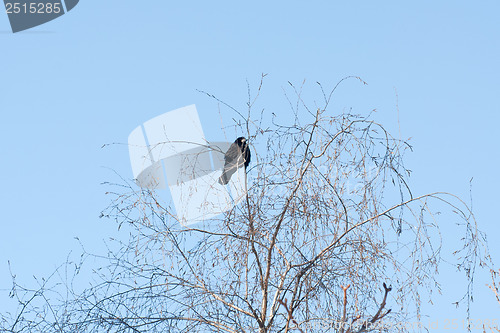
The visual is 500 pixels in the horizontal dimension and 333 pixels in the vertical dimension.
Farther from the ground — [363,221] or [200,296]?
[363,221]

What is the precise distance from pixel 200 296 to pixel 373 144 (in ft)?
3.89

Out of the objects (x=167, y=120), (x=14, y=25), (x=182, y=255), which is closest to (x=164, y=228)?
(x=182, y=255)

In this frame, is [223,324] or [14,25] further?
[14,25]

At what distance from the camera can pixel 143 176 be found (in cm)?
407

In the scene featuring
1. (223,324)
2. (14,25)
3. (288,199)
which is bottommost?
(223,324)

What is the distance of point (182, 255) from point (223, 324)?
41 centimetres

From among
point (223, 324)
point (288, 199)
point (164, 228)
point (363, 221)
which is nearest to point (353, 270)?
point (363, 221)

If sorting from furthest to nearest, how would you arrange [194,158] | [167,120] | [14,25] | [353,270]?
[14,25] < [167,120] < [194,158] < [353,270]

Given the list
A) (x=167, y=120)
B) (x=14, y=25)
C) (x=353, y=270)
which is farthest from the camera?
(x=14, y=25)

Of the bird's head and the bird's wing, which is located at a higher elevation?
the bird's head

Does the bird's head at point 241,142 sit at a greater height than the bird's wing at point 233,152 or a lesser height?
greater

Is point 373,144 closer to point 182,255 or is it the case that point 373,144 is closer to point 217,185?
point 217,185

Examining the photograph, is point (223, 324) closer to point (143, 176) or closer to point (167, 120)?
point (143, 176)

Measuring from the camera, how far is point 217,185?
12.8ft
